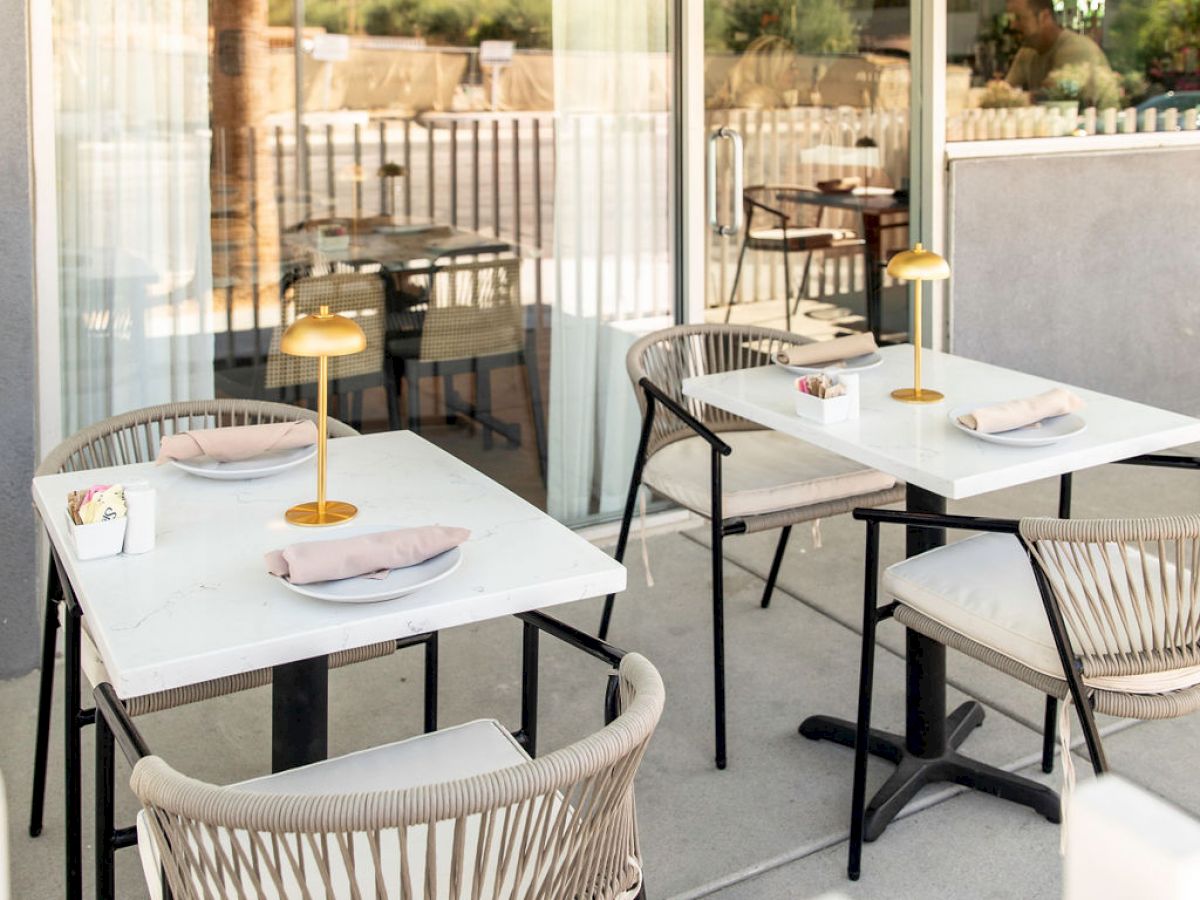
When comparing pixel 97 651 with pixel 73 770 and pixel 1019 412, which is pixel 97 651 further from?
pixel 1019 412

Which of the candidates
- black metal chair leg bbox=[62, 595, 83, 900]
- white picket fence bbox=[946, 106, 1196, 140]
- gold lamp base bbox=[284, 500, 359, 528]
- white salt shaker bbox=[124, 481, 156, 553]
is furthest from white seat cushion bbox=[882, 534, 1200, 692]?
white picket fence bbox=[946, 106, 1196, 140]

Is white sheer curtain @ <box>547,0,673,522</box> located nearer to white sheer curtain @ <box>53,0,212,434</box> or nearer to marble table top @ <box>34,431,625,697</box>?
white sheer curtain @ <box>53,0,212,434</box>

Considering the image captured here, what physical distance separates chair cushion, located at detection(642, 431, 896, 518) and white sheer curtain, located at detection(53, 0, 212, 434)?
125 cm

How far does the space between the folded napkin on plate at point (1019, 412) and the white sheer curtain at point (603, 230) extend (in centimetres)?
170

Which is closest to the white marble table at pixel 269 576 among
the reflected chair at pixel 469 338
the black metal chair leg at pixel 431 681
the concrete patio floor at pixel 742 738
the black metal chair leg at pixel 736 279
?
the black metal chair leg at pixel 431 681

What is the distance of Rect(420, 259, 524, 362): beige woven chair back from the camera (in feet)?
13.2

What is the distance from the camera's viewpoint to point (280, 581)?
1.93 meters

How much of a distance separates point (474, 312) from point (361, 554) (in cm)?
227

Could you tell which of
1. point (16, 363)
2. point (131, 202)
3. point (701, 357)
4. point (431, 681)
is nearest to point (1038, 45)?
point (701, 357)

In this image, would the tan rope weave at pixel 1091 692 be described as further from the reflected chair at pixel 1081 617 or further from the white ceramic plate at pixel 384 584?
the white ceramic plate at pixel 384 584

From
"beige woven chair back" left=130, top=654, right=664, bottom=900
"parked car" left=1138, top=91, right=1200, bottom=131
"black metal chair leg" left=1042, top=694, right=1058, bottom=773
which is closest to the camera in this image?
"beige woven chair back" left=130, top=654, right=664, bottom=900

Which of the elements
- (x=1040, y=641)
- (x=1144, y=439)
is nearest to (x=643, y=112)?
(x=1144, y=439)

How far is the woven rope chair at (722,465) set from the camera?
9.71ft

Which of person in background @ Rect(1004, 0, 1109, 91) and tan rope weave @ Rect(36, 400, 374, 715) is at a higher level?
person in background @ Rect(1004, 0, 1109, 91)
